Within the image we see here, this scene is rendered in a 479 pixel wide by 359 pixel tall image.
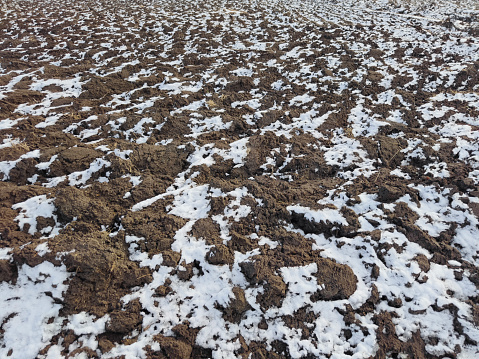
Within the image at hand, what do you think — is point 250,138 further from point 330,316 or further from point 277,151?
point 330,316

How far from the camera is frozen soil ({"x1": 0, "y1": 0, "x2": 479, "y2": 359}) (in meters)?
2.79

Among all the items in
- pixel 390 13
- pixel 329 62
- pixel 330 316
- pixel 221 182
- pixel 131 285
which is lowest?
pixel 330 316

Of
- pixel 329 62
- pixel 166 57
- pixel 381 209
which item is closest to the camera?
pixel 381 209

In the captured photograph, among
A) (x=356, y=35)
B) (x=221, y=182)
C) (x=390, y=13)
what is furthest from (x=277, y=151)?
(x=390, y=13)

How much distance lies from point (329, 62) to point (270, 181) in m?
5.92

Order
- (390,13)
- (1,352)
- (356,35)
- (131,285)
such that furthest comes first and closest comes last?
1. (390,13)
2. (356,35)
3. (131,285)
4. (1,352)

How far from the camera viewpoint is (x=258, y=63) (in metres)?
8.25

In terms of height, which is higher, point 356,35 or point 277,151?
point 356,35

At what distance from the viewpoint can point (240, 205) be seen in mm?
3910

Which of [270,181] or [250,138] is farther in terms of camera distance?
[250,138]

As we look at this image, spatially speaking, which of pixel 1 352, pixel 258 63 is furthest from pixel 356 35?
pixel 1 352

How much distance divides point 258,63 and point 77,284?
307 inches

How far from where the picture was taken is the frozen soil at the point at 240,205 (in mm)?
2793

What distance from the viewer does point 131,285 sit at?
10.3ft
